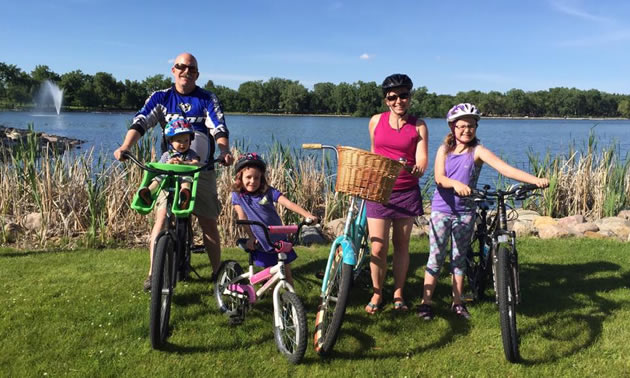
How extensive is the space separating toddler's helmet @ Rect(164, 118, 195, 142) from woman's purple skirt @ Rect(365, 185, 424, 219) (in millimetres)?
1614

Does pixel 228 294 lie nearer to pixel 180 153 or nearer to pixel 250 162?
pixel 250 162

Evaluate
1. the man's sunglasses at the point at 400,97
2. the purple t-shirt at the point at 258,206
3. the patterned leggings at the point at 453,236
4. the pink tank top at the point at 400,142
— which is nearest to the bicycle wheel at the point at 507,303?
the patterned leggings at the point at 453,236

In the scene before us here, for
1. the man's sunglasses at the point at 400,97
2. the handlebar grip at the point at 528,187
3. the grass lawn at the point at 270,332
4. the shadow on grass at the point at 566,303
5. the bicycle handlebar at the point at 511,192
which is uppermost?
the man's sunglasses at the point at 400,97

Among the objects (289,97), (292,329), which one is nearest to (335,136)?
(292,329)

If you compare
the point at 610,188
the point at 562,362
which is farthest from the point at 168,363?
the point at 610,188

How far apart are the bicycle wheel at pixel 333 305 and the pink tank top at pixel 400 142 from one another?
81 centimetres

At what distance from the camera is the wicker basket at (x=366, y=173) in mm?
3045

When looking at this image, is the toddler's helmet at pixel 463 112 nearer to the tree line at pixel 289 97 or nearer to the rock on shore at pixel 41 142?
the rock on shore at pixel 41 142

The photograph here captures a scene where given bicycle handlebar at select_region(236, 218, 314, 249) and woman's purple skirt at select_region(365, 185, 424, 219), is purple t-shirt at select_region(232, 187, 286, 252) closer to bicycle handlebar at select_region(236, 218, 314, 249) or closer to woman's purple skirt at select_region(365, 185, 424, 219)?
bicycle handlebar at select_region(236, 218, 314, 249)

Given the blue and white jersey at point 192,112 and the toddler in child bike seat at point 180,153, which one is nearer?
the toddler in child bike seat at point 180,153

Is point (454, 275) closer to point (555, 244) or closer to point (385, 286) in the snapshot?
point (385, 286)

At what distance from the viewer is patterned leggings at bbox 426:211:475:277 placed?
3811mm

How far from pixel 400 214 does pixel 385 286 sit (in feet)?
4.05

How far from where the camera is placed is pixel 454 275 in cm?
399
